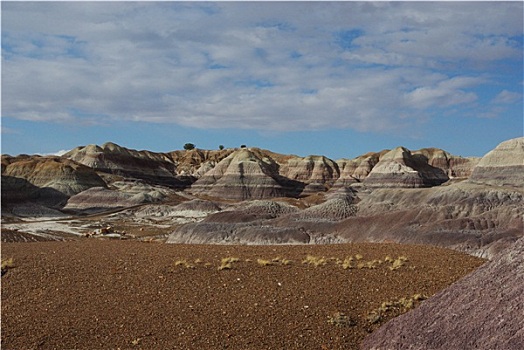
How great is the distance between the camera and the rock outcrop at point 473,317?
8111 mm

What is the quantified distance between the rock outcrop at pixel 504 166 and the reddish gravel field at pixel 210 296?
63.9 metres

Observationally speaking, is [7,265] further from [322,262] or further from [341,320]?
[341,320]

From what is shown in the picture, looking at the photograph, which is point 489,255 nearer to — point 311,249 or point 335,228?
point 311,249

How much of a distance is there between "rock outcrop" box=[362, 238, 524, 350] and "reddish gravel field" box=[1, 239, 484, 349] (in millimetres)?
1505

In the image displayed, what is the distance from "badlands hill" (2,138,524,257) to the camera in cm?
3578

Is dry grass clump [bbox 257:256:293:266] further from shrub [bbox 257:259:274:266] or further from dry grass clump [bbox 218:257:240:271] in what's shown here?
dry grass clump [bbox 218:257:240:271]

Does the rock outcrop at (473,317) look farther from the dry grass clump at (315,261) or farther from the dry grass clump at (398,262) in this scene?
the dry grass clump at (315,261)

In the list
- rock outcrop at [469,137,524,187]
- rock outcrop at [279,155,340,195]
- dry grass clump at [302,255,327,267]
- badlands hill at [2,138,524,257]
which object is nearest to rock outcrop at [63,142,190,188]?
badlands hill at [2,138,524,257]

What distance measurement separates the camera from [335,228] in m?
38.9

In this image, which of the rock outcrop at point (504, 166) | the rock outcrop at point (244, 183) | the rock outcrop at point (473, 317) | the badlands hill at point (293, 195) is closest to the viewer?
the rock outcrop at point (473, 317)

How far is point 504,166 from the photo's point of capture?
7931cm

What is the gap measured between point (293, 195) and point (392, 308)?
110m

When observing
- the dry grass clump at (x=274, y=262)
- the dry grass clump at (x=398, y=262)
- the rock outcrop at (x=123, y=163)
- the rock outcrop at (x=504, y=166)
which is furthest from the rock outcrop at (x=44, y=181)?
the dry grass clump at (x=398, y=262)

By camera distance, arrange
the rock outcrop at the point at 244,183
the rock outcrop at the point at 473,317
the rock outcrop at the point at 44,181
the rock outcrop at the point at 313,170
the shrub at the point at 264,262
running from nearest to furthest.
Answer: the rock outcrop at the point at 473,317, the shrub at the point at 264,262, the rock outcrop at the point at 44,181, the rock outcrop at the point at 244,183, the rock outcrop at the point at 313,170
